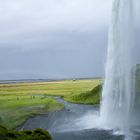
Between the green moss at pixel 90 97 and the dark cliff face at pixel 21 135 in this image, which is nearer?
the dark cliff face at pixel 21 135

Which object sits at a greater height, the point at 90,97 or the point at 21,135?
the point at 21,135

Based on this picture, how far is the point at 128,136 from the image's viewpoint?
54.3 metres

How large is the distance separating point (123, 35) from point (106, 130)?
1784cm

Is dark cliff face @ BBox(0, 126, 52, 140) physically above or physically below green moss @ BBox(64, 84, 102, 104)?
above

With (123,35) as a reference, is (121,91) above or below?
below

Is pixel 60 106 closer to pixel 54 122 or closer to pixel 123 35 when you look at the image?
pixel 54 122

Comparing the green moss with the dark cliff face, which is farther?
the green moss

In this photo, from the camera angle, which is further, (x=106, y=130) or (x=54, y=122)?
(x=54, y=122)

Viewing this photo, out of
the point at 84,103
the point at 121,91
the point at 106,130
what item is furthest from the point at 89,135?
the point at 84,103

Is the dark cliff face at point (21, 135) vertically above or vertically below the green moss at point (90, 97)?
above

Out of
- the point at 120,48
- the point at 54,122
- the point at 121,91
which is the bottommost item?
the point at 54,122

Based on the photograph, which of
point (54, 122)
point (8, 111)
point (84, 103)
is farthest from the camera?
point (84, 103)

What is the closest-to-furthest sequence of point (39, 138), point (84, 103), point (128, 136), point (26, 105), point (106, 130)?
point (39, 138) → point (128, 136) → point (106, 130) → point (26, 105) → point (84, 103)

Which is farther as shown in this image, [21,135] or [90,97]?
[90,97]
